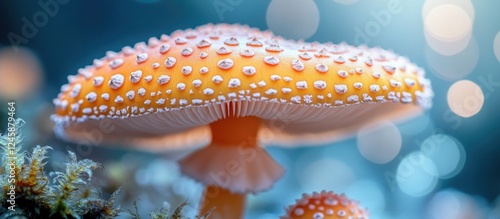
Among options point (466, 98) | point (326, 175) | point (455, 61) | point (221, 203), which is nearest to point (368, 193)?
point (326, 175)

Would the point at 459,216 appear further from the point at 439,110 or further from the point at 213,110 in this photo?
the point at 213,110

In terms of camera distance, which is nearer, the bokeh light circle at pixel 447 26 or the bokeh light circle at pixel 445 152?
the bokeh light circle at pixel 447 26

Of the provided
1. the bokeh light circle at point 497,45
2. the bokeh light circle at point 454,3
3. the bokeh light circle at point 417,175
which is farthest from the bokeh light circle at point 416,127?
the bokeh light circle at point 454,3

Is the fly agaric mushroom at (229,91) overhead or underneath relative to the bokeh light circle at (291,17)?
underneath

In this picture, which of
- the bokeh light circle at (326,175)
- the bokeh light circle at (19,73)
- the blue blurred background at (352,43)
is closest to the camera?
the bokeh light circle at (19,73)

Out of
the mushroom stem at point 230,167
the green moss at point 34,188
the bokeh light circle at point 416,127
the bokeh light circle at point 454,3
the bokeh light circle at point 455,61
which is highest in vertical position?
Result: the bokeh light circle at point 454,3

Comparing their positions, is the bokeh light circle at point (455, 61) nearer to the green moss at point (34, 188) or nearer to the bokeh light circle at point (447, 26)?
the bokeh light circle at point (447, 26)
